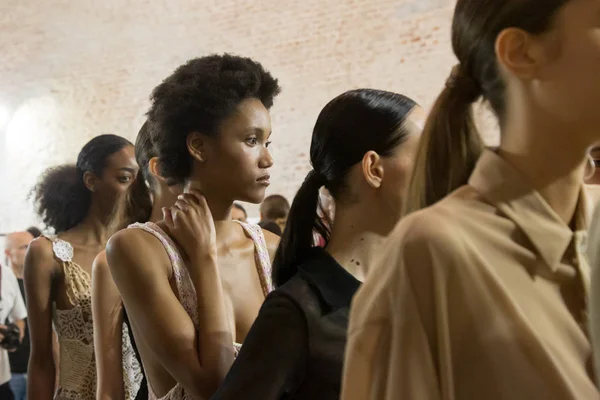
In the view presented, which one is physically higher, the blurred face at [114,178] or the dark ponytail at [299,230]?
the dark ponytail at [299,230]

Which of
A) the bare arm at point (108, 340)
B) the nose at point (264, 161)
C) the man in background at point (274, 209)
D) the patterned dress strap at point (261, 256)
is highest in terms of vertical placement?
the nose at point (264, 161)

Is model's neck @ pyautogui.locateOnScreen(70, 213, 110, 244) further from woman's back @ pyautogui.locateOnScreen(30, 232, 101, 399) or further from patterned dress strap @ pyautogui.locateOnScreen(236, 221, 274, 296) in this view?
patterned dress strap @ pyautogui.locateOnScreen(236, 221, 274, 296)

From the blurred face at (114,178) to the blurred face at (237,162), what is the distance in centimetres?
122

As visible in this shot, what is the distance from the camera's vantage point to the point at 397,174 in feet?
4.48

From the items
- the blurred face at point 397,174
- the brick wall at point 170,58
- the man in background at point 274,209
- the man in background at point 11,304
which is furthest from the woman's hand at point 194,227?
the brick wall at point 170,58

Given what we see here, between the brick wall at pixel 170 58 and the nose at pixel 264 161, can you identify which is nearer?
the nose at pixel 264 161

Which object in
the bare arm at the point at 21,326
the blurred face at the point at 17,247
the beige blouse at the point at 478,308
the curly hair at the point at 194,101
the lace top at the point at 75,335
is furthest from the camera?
the blurred face at the point at 17,247

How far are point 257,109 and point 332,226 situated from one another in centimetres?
51

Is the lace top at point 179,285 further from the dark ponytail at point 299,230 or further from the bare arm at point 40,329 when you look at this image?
the bare arm at point 40,329

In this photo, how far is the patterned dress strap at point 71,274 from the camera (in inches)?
106

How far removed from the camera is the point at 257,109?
1.86 m

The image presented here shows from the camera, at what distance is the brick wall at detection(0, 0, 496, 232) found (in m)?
6.97

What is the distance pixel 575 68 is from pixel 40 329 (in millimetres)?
2294

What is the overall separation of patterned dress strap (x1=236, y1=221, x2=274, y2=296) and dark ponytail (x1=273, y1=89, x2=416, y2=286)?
1.34 ft
